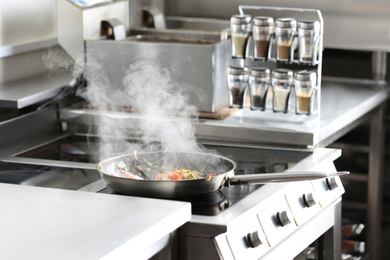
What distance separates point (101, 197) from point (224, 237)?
0.98 feet

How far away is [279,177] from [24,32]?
1.23 meters

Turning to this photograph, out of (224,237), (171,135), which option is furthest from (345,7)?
(224,237)

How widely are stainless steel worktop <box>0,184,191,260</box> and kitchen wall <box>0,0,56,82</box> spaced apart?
845 millimetres

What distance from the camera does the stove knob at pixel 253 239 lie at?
71.8 inches

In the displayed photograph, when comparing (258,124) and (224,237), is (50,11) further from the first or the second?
(224,237)

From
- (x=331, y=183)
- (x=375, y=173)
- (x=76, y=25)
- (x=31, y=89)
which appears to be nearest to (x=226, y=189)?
(x=331, y=183)

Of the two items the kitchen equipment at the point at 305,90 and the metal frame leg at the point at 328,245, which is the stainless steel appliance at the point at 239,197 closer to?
the metal frame leg at the point at 328,245

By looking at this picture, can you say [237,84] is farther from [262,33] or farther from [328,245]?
[328,245]

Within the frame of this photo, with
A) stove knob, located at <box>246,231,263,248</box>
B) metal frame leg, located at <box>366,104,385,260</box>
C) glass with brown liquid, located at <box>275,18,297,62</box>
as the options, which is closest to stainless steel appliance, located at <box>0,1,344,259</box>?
stove knob, located at <box>246,231,263,248</box>

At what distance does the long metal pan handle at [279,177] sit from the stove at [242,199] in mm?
45

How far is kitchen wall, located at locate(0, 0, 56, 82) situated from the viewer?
2.55 m

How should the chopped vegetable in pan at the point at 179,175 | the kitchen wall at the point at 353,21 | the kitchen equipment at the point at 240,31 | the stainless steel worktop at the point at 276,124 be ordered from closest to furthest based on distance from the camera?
the chopped vegetable in pan at the point at 179,175 → the stainless steel worktop at the point at 276,124 → the kitchen equipment at the point at 240,31 → the kitchen wall at the point at 353,21

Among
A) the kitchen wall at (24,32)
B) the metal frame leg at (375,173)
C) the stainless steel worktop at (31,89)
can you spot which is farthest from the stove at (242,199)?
the metal frame leg at (375,173)

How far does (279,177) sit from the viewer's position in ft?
6.01
